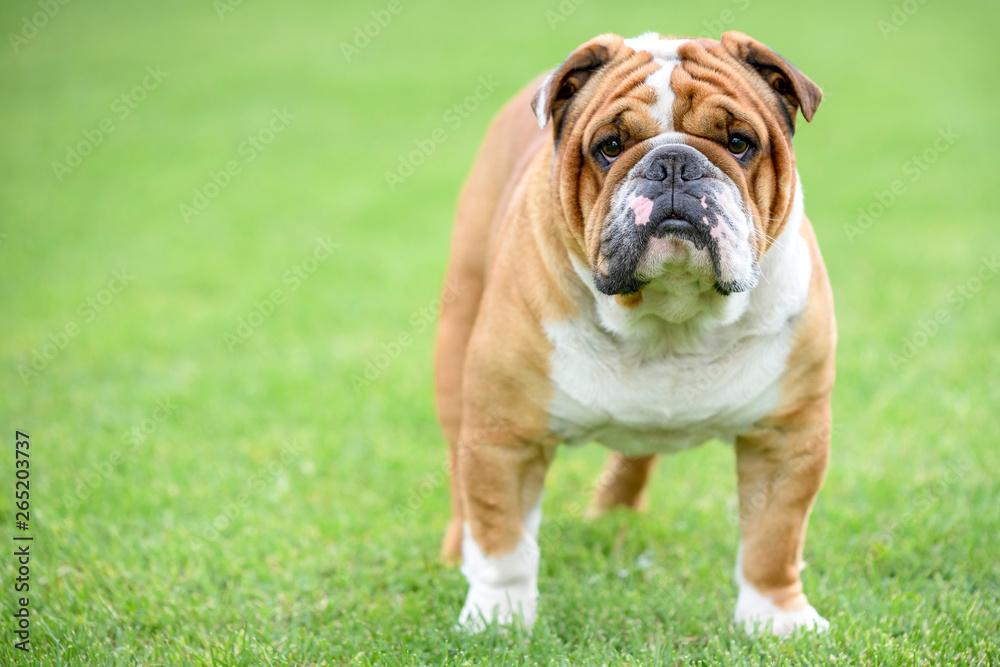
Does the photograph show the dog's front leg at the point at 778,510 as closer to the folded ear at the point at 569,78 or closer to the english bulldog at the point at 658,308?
the english bulldog at the point at 658,308

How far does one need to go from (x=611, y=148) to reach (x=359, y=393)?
3294 mm

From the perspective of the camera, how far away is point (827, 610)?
11.1ft

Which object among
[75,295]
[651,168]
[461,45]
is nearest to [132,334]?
[75,295]

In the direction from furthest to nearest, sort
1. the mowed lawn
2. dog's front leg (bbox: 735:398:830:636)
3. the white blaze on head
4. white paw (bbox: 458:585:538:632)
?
the mowed lawn → white paw (bbox: 458:585:538:632) → dog's front leg (bbox: 735:398:830:636) → the white blaze on head

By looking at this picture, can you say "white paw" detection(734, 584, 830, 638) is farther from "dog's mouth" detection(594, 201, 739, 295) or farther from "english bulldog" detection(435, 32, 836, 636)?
"dog's mouth" detection(594, 201, 739, 295)

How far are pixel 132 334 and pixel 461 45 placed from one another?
10.1 metres

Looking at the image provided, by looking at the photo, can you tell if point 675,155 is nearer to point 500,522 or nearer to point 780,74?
point 780,74

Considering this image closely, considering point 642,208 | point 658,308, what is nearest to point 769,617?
point 658,308

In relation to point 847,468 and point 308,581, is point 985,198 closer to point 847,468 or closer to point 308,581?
point 847,468

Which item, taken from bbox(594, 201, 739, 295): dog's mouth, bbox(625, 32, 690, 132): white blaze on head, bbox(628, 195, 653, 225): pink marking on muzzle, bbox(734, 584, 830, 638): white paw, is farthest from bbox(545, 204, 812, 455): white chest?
bbox(734, 584, 830, 638): white paw

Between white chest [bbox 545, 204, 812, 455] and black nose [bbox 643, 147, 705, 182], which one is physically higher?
black nose [bbox 643, 147, 705, 182]

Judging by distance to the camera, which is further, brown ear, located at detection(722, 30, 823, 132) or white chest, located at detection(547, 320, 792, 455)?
white chest, located at detection(547, 320, 792, 455)

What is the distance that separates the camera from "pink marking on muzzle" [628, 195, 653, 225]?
2.62m

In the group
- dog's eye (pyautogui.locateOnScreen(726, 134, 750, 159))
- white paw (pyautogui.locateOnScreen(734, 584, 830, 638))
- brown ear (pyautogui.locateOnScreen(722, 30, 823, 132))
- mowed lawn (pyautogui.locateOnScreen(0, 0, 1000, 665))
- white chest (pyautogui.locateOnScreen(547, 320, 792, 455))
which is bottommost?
mowed lawn (pyautogui.locateOnScreen(0, 0, 1000, 665))
